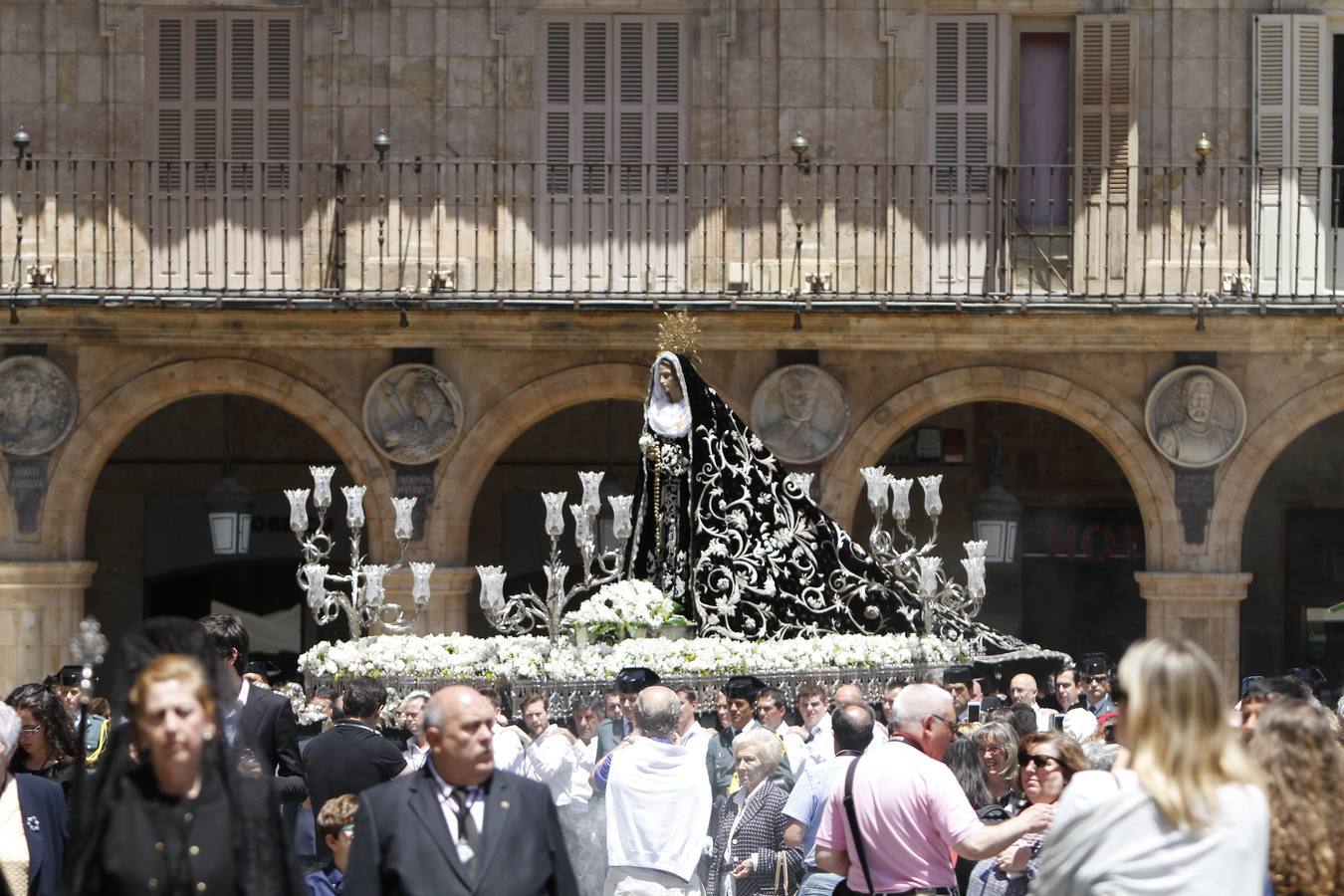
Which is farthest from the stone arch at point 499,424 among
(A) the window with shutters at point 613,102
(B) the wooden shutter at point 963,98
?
(B) the wooden shutter at point 963,98

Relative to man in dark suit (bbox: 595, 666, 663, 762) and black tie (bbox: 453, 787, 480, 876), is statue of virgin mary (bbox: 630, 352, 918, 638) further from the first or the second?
black tie (bbox: 453, 787, 480, 876)

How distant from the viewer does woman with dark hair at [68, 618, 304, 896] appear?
5367 mm

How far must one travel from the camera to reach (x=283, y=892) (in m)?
5.52

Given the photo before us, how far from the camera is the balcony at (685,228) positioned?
18.6m

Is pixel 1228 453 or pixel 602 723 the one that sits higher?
pixel 1228 453

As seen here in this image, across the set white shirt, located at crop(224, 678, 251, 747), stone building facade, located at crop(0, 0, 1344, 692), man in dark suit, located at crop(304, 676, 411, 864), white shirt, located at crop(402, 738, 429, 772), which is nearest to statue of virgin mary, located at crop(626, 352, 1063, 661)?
white shirt, located at crop(402, 738, 429, 772)

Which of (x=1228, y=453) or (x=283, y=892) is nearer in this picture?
(x=283, y=892)

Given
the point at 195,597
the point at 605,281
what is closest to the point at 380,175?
the point at 605,281

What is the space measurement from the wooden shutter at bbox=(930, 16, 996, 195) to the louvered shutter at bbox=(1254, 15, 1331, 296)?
2.02 metres

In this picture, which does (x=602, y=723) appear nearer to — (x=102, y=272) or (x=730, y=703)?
(x=730, y=703)

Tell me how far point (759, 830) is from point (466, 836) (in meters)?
3.27

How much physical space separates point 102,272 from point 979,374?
6.69m

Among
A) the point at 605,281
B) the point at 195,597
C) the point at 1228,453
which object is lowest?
the point at 195,597

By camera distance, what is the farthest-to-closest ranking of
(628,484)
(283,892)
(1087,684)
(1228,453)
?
(628,484) → (1228,453) → (1087,684) → (283,892)
